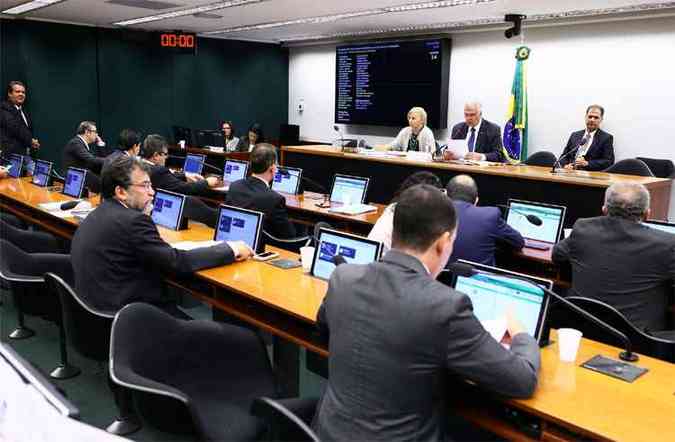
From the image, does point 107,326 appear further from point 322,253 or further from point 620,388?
point 620,388

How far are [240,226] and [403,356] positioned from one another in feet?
6.61

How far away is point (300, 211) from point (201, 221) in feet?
3.04

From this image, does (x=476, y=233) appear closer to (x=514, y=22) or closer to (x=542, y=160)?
(x=542, y=160)

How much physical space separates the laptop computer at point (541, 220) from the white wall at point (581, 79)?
3.86 metres

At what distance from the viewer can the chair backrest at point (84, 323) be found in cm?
Result: 247

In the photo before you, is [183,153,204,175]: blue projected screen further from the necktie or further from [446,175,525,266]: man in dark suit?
[446,175,525,266]: man in dark suit

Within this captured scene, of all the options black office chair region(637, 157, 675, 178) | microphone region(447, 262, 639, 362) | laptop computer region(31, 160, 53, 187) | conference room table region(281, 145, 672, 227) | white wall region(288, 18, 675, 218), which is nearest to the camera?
microphone region(447, 262, 639, 362)

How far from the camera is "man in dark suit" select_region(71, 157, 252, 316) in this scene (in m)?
2.64

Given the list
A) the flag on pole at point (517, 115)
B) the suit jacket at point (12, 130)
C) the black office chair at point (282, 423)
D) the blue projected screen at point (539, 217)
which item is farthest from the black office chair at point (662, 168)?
the suit jacket at point (12, 130)

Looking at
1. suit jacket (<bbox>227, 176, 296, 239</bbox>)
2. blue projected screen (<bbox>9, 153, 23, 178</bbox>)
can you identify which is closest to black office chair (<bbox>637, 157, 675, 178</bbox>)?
suit jacket (<bbox>227, 176, 296, 239</bbox>)

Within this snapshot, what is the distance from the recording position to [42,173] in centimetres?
604

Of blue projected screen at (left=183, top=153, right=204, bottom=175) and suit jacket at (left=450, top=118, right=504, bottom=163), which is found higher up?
suit jacket at (left=450, top=118, right=504, bottom=163)

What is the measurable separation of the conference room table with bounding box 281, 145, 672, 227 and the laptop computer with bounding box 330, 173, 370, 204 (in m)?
0.74

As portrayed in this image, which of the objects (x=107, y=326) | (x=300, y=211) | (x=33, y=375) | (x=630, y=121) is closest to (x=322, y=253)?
(x=107, y=326)
